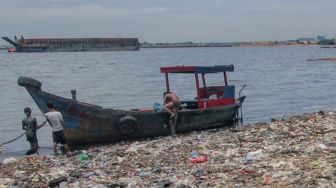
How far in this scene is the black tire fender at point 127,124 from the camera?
60.3 feet

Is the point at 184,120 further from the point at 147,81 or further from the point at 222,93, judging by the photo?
the point at 147,81

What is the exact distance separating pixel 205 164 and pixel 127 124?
6990 mm

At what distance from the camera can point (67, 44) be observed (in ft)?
454

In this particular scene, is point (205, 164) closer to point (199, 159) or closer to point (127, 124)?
point (199, 159)

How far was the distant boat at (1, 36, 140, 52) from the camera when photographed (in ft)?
440

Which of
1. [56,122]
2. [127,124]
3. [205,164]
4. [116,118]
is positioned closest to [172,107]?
[127,124]

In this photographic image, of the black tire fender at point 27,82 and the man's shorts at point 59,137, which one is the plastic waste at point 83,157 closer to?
the man's shorts at point 59,137

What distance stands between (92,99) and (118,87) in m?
9.10

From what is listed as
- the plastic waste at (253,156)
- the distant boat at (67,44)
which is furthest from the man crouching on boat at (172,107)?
the distant boat at (67,44)

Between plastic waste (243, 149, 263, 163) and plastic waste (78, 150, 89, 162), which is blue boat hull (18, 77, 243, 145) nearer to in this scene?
plastic waste (78, 150, 89, 162)

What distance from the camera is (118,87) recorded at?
49094mm

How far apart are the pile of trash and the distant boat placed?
11894 centimetres

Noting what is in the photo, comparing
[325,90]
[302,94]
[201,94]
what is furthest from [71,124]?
[325,90]

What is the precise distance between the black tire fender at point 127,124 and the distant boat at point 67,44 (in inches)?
4509
